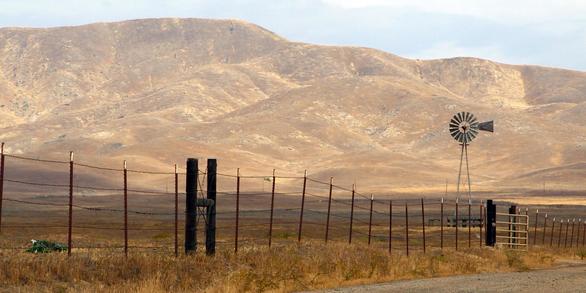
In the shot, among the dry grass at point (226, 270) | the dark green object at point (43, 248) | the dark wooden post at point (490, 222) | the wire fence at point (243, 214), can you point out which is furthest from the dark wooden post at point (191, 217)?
the dark wooden post at point (490, 222)

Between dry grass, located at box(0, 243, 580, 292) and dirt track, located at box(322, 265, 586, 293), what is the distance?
124cm

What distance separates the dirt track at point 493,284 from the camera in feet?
73.9

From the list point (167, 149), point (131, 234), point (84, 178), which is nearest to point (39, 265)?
point (131, 234)

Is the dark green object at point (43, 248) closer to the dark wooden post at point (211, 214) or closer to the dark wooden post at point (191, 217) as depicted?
the dark wooden post at point (191, 217)

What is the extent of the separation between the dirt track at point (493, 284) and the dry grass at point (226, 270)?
→ 4.08 feet

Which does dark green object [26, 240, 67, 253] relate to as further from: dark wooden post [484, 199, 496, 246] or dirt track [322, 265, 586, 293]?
dark wooden post [484, 199, 496, 246]

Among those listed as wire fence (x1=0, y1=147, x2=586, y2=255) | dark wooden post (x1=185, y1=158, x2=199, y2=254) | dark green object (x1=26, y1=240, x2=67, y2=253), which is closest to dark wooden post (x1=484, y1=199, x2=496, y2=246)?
wire fence (x1=0, y1=147, x2=586, y2=255)

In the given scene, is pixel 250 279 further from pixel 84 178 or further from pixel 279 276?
pixel 84 178

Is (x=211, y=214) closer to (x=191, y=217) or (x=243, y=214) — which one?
(x=191, y=217)

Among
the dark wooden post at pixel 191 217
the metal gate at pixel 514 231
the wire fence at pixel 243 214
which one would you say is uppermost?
the dark wooden post at pixel 191 217

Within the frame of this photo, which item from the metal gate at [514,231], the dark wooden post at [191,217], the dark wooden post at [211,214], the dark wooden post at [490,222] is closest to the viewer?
the dark wooden post at [191,217]

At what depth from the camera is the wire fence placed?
51.8 m

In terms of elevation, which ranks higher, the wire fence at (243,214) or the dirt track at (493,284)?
the dirt track at (493,284)

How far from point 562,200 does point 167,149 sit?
80.5 m
